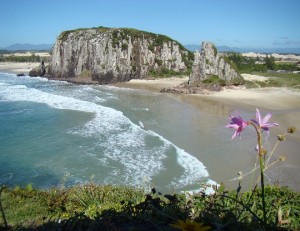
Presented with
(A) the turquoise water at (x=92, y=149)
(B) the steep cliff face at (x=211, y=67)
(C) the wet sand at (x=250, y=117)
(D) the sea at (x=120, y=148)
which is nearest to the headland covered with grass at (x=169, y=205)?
(C) the wet sand at (x=250, y=117)

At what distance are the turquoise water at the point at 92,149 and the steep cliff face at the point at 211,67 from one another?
19.3 metres

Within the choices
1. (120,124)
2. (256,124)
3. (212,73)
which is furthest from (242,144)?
(212,73)

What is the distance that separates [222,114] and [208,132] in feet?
26.3

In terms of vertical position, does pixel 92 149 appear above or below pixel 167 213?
below

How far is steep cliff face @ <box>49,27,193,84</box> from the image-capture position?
213ft

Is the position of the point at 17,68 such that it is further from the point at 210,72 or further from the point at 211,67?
the point at 210,72

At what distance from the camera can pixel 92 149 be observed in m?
19.0

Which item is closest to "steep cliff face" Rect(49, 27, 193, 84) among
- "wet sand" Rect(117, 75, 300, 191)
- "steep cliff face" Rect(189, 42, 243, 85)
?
"wet sand" Rect(117, 75, 300, 191)

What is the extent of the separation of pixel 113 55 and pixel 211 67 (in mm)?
21318

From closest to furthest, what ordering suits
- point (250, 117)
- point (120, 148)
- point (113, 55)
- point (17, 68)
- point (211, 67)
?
1. point (120, 148)
2. point (250, 117)
3. point (211, 67)
4. point (113, 55)
5. point (17, 68)

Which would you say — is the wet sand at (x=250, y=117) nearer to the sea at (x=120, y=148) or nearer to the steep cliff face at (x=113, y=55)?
the sea at (x=120, y=148)

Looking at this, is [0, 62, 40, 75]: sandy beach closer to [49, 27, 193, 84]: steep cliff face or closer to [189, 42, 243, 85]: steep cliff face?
[49, 27, 193, 84]: steep cliff face

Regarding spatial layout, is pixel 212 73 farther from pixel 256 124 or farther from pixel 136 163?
pixel 256 124

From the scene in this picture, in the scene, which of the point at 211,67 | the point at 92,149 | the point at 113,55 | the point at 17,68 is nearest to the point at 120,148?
the point at 92,149
